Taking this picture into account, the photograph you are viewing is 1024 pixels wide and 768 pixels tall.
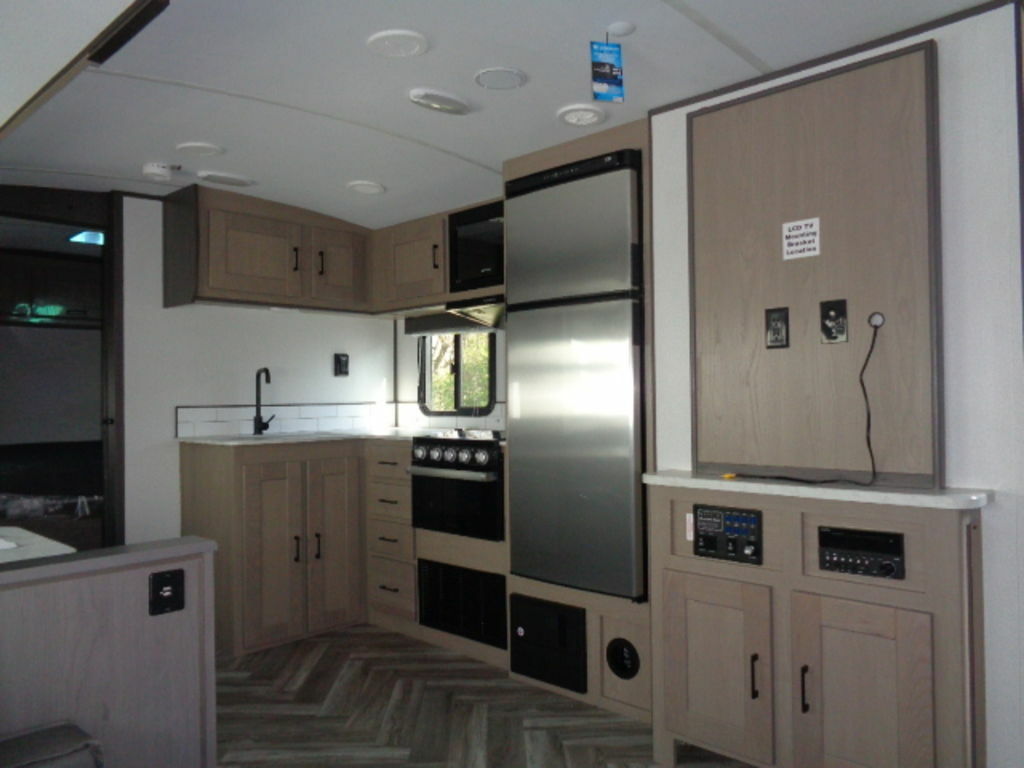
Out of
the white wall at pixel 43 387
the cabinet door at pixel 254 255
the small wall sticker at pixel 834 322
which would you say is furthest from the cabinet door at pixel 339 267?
the white wall at pixel 43 387

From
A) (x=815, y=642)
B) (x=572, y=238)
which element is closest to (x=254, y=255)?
(x=572, y=238)

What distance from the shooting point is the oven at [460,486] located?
3.64 meters

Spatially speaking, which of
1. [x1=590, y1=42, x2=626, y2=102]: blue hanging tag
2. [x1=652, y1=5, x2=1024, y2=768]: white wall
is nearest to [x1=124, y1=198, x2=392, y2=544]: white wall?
[x1=590, y1=42, x2=626, y2=102]: blue hanging tag

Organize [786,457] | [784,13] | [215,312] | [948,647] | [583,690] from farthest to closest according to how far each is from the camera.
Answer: [215,312] < [583,690] < [786,457] < [784,13] < [948,647]

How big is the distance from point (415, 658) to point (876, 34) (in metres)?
3.31

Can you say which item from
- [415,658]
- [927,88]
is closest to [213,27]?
[927,88]

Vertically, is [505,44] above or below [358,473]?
above

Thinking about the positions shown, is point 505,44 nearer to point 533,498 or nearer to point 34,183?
point 533,498

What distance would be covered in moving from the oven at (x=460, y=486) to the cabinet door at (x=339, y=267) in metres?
1.15

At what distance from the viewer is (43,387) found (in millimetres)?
7293

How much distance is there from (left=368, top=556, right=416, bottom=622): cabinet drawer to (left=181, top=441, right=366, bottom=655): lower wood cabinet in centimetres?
10

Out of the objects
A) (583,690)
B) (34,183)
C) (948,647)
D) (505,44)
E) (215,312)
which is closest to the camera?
(948,647)

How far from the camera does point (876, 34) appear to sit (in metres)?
2.36

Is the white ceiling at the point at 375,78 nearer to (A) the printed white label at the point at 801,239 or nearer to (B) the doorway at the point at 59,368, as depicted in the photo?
(B) the doorway at the point at 59,368
